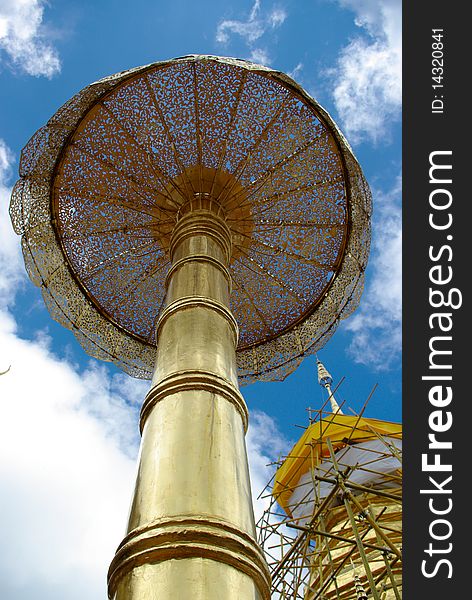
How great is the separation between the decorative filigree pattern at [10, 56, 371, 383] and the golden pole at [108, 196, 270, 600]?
Answer: 1753 millimetres

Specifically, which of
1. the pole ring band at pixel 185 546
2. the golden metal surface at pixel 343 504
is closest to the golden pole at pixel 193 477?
the pole ring band at pixel 185 546

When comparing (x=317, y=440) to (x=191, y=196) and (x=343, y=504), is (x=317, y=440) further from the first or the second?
(x=191, y=196)

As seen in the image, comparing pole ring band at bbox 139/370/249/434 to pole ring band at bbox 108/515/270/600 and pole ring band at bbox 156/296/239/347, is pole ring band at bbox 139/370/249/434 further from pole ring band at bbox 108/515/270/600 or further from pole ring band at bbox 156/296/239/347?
pole ring band at bbox 108/515/270/600

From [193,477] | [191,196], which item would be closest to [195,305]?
[193,477]

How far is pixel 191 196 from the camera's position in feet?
14.1

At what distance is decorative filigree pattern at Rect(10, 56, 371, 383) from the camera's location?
4.64 m

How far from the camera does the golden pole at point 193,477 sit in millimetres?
1691

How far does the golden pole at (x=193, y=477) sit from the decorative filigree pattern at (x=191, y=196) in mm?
1753

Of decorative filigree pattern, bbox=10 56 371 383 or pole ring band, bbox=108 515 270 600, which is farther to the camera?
decorative filigree pattern, bbox=10 56 371 383

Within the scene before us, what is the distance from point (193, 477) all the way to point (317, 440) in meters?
6.38

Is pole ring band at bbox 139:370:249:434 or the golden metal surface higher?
the golden metal surface

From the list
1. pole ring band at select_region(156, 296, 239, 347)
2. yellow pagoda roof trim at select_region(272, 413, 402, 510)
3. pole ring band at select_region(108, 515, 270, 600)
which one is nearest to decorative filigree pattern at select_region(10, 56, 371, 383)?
pole ring band at select_region(156, 296, 239, 347)

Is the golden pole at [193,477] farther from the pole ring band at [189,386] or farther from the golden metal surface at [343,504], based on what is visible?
the golden metal surface at [343,504]

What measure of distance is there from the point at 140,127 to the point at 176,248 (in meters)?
1.50
